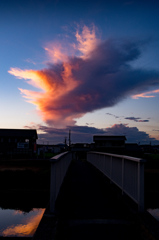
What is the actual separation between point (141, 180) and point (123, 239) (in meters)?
1.32

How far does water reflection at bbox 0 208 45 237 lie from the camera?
553cm

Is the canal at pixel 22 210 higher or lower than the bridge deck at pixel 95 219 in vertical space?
lower

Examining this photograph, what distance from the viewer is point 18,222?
6426 mm

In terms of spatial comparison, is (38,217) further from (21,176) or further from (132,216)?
(21,176)

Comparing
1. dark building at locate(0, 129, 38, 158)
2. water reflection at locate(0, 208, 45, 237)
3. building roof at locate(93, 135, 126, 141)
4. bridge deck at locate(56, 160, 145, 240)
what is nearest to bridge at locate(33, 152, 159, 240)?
bridge deck at locate(56, 160, 145, 240)

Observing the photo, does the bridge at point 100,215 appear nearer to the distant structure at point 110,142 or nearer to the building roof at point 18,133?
the building roof at point 18,133

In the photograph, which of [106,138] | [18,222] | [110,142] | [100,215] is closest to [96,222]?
[100,215]

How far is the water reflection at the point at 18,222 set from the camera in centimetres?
553

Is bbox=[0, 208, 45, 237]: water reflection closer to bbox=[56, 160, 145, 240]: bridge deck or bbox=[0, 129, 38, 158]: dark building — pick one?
bbox=[56, 160, 145, 240]: bridge deck

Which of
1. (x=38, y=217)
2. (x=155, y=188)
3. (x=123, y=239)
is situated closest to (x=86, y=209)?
(x=123, y=239)

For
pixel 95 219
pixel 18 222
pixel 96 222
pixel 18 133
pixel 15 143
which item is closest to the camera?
pixel 96 222

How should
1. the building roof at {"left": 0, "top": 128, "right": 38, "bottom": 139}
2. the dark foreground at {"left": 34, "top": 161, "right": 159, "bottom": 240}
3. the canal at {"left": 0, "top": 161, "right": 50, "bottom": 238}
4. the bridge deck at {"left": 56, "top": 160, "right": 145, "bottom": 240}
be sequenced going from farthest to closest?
the building roof at {"left": 0, "top": 128, "right": 38, "bottom": 139} → the canal at {"left": 0, "top": 161, "right": 50, "bottom": 238} → the bridge deck at {"left": 56, "top": 160, "right": 145, "bottom": 240} → the dark foreground at {"left": 34, "top": 161, "right": 159, "bottom": 240}

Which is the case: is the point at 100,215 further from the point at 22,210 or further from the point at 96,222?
the point at 22,210

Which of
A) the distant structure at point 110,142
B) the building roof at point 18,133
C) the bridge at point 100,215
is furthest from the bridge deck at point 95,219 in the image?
the distant structure at point 110,142
